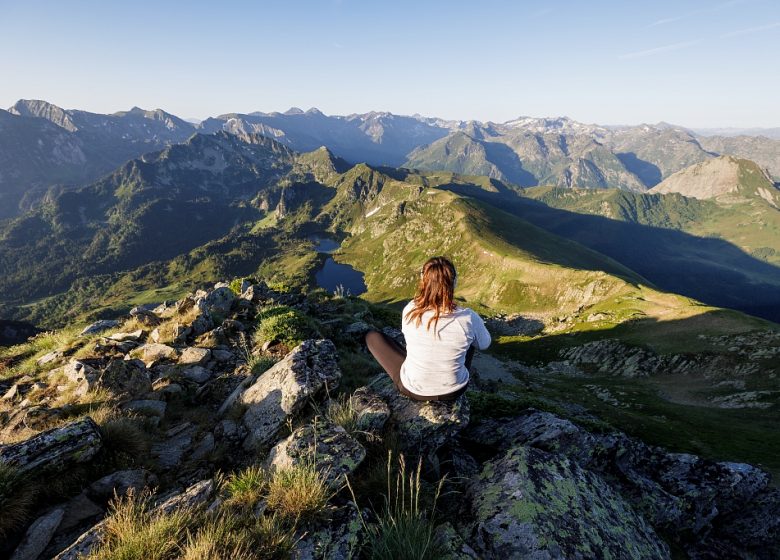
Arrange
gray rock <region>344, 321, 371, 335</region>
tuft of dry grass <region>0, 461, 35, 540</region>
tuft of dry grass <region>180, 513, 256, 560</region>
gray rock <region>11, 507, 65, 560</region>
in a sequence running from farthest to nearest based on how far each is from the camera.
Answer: gray rock <region>344, 321, 371, 335</region>, tuft of dry grass <region>0, 461, 35, 540</region>, gray rock <region>11, 507, 65, 560</region>, tuft of dry grass <region>180, 513, 256, 560</region>

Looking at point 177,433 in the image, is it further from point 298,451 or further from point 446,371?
point 446,371

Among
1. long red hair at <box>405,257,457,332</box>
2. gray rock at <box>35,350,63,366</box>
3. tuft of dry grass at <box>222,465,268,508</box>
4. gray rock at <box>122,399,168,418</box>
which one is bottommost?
gray rock at <box>35,350,63,366</box>

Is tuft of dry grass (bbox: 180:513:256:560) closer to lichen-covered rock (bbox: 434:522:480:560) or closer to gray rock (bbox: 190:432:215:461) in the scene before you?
lichen-covered rock (bbox: 434:522:480:560)

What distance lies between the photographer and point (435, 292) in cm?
817

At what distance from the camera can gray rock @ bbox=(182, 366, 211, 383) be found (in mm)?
12712

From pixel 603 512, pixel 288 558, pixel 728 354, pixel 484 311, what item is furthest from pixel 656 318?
pixel 288 558

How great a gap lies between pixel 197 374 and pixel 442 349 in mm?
9285

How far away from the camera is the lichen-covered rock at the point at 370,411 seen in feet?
26.5

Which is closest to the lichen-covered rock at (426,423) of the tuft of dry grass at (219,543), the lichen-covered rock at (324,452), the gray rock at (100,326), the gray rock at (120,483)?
the lichen-covered rock at (324,452)

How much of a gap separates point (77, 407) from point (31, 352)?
45.3 ft

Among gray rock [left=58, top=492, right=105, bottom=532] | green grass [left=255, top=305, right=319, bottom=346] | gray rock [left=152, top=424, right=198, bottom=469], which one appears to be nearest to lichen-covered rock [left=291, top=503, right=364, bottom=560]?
gray rock [left=58, top=492, right=105, bottom=532]

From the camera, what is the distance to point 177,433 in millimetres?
9609

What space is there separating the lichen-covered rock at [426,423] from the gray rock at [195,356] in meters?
8.85

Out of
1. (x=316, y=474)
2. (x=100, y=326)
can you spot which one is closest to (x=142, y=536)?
(x=316, y=474)
